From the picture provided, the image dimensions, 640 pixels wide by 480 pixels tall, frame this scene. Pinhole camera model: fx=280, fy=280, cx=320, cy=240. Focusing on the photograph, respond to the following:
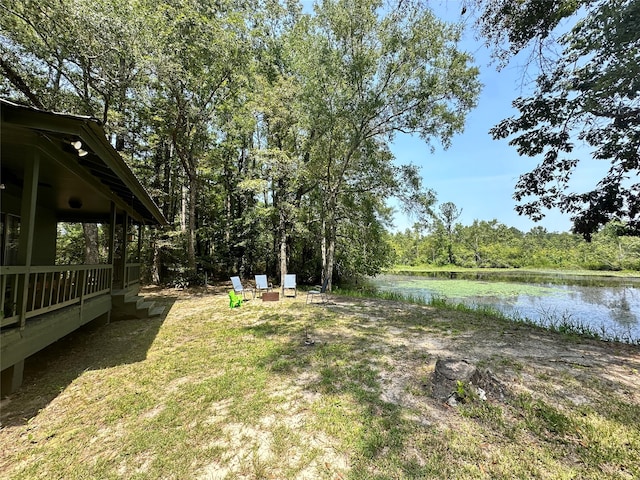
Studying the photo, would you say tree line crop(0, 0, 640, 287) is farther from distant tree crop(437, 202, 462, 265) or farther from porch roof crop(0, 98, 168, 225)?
distant tree crop(437, 202, 462, 265)

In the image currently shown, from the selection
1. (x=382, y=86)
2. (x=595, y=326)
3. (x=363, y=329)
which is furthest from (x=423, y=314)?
(x=382, y=86)

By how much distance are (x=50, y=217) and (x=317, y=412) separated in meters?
8.21

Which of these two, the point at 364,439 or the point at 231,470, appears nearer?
the point at 231,470

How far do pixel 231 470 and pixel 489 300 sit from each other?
12.2 metres

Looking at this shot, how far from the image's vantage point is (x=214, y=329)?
5.54 metres

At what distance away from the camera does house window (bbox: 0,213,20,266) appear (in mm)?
5289

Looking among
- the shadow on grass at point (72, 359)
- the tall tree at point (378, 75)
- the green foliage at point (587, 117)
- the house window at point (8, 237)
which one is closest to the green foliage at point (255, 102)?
the tall tree at point (378, 75)

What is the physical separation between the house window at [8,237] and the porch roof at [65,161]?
62cm

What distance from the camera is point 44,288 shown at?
3281mm

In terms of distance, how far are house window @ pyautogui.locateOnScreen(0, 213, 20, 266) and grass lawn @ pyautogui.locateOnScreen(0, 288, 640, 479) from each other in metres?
2.32

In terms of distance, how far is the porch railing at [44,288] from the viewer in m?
2.80

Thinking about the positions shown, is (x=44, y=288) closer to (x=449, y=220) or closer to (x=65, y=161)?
(x=65, y=161)

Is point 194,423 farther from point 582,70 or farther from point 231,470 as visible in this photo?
point 582,70

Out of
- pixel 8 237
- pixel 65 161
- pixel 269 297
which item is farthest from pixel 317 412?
pixel 8 237
